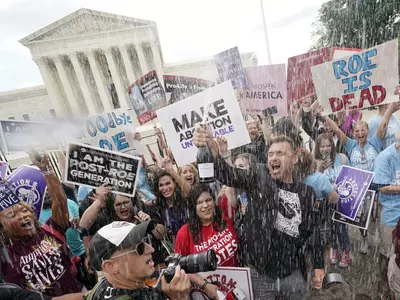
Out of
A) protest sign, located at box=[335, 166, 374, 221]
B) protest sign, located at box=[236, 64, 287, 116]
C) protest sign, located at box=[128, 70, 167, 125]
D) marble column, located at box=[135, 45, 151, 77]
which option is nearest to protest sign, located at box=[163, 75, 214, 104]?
protest sign, located at box=[128, 70, 167, 125]

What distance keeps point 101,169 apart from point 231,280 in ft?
4.62

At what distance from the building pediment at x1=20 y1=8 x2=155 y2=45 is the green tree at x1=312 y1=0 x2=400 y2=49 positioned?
1339 centimetres

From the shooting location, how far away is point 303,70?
354 centimetres

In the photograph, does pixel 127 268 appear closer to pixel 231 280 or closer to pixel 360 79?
pixel 231 280

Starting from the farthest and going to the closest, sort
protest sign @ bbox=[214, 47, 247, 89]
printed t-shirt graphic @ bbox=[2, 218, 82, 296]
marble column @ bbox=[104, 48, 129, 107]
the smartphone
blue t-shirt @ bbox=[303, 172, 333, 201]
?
marble column @ bbox=[104, 48, 129, 107]
protest sign @ bbox=[214, 47, 247, 89]
the smartphone
blue t-shirt @ bbox=[303, 172, 333, 201]
printed t-shirt graphic @ bbox=[2, 218, 82, 296]

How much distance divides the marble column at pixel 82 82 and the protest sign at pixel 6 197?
23.9 m

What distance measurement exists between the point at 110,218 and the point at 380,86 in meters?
2.85

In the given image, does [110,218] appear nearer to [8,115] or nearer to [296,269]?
[296,269]

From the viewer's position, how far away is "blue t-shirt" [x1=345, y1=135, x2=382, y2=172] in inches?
114

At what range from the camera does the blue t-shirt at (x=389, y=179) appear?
7.53 ft

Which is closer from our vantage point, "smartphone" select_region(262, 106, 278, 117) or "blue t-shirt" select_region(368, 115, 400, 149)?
"blue t-shirt" select_region(368, 115, 400, 149)

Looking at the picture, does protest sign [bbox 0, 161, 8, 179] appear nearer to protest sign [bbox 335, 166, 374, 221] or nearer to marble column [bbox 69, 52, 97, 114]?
protest sign [bbox 335, 166, 374, 221]

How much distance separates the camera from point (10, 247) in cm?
187

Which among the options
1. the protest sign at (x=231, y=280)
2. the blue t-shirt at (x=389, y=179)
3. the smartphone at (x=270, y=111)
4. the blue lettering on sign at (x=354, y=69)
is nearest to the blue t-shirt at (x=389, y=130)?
the blue lettering on sign at (x=354, y=69)
